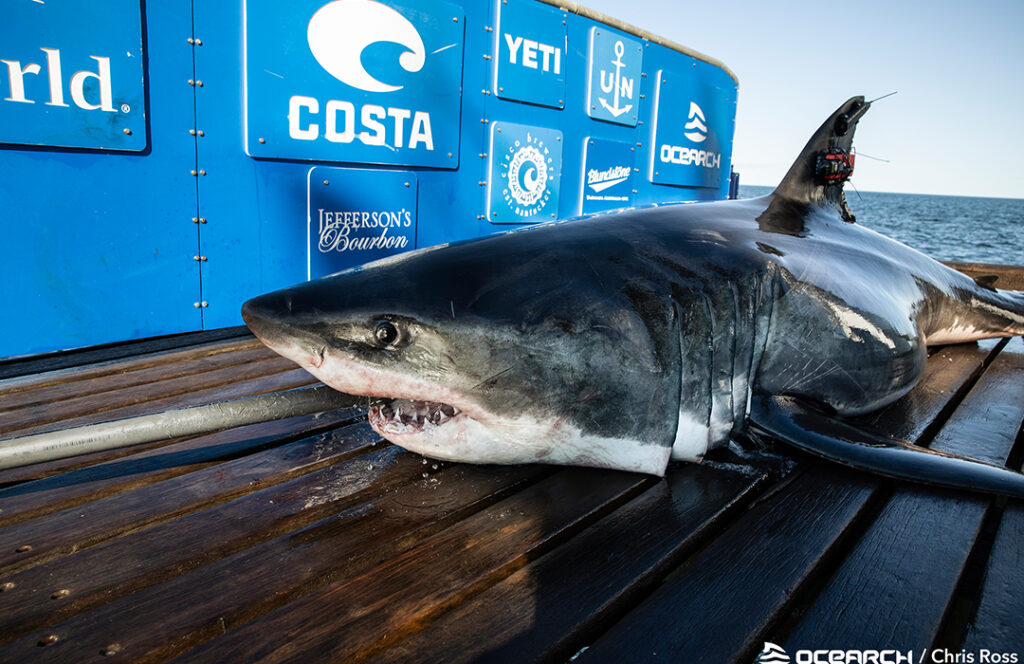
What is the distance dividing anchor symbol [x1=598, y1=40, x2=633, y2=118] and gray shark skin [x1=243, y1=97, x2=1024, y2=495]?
3.38 m

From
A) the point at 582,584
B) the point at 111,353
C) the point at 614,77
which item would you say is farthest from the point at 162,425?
the point at 614,77

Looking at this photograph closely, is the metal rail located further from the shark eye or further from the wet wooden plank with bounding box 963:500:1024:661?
the wet wooden plank with bounding box 963:500:1024:661

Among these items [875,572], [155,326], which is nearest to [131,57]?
[155,326]

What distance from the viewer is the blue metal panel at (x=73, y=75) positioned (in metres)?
2.55

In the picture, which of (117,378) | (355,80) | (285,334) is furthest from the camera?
(355,80)

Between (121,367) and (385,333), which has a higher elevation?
(385,333)

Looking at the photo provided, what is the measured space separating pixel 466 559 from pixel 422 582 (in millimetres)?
107

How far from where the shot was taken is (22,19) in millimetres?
2533

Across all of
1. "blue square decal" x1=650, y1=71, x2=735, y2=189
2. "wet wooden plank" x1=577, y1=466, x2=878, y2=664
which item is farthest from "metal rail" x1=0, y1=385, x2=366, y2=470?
"blue square decal" x1=650, y1=71, x2=735, y2=189

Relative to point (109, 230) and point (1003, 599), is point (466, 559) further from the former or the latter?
point (109, 230)

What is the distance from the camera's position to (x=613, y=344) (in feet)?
5.22

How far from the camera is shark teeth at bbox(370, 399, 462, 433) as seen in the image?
1.57 m

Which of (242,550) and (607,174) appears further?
(607,174)

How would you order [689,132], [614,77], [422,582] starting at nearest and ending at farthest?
[422,582] < [614,77] < [689,132]
